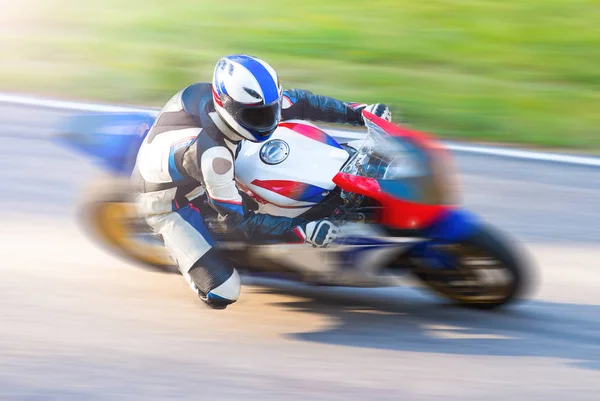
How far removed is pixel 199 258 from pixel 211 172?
1.60 feet

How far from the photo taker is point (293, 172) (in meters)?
5.16

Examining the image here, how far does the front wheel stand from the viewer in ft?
16.0

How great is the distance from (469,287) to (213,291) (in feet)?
4.22

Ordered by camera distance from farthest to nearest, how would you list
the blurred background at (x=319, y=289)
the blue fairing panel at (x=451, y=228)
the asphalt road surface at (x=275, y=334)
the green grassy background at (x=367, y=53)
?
the green grassy background at (x=367, y=53), the blue fairing panel at (x=451, y=228), the blurred background at (x=319, y=289), the asphalt road surface at (x=275, y=334)

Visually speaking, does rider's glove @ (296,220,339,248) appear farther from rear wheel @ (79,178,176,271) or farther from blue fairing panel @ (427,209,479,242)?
rear wheel @ (79,178,176,271)

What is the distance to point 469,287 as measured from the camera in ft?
17.0

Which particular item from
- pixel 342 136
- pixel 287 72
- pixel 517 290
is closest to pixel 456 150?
pixel 342 136

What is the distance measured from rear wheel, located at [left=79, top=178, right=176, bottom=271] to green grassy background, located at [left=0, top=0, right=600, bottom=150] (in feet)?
9.53

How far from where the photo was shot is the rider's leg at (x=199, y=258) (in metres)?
5.01

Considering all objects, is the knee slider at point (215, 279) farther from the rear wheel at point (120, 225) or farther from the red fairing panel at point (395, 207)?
the red fairing panel at point (395, 207)

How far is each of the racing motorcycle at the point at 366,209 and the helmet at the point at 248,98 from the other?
31 centimetres

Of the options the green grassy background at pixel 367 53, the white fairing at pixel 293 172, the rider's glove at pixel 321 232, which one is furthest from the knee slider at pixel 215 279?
the green grassy background at pixel 367 53

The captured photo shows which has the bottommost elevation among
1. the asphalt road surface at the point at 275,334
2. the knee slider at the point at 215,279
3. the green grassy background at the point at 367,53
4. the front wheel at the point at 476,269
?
the asphalt road surface at the point at 275,334

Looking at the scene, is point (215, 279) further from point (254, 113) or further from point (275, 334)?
point (254, 113)
